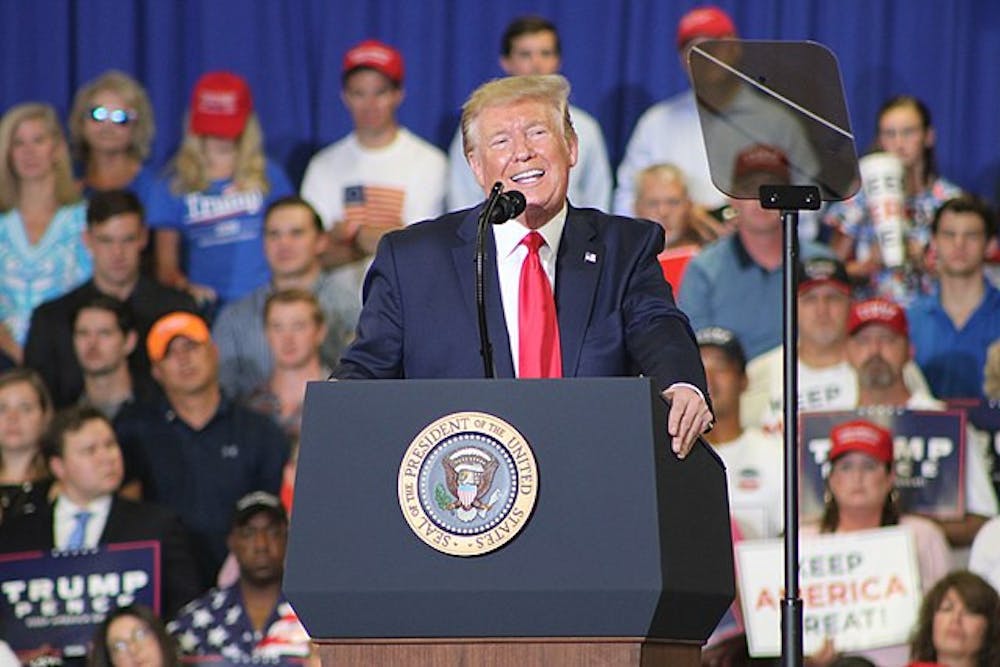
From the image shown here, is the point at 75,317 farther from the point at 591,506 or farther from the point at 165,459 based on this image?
the point at 591,506

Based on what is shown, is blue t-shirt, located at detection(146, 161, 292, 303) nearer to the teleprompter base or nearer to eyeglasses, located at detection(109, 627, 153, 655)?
eyeglasses, located at detection(109, 627, 153, 655)

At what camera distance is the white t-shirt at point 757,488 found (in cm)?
→ 576

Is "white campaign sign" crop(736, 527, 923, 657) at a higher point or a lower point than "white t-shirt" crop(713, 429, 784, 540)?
lower

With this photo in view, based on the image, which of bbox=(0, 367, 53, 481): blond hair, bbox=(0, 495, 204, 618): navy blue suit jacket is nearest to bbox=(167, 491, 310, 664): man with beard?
bbox=(0, 495, 204, 618): navy blue suit jacket

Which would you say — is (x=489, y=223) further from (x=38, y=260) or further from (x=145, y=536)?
(x=38, y=260)

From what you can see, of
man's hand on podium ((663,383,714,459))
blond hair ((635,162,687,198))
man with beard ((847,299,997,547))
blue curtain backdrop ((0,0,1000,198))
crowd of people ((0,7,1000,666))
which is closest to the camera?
man's hand on podium ((663,383,714,459))

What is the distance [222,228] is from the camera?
6980 millimetres

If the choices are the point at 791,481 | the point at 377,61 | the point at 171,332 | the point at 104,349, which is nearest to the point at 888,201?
the point at 377,61

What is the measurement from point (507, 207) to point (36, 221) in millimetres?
4604

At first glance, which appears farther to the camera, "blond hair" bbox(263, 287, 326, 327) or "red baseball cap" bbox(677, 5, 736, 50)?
"red baseball cap" bbox(677, 5, 736, 50)

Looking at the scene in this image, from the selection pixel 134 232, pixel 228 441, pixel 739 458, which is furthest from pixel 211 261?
pixel 739 458

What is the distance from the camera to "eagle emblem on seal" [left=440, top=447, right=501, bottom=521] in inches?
93.4

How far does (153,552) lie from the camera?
5.82m

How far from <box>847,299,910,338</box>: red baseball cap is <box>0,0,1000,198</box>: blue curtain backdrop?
1628 mm
